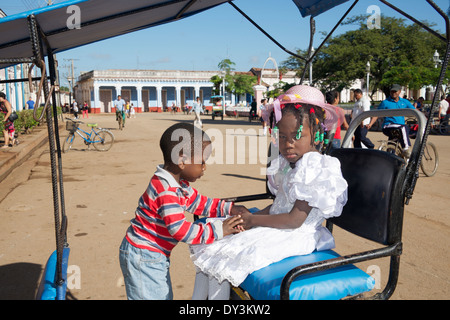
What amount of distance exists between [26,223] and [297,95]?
13.7ft

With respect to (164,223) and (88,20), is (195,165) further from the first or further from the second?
(88,20)

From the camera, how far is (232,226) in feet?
6.84

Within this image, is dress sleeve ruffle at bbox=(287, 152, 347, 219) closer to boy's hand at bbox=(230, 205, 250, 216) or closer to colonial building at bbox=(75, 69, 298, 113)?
boy's hand at bbox=(230, 205, 250, 216)

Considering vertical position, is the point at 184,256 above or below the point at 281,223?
below

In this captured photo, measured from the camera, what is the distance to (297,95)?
2.17m

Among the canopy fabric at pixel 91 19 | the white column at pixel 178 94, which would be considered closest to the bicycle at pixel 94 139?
the canopy fabric at pixel 91 19

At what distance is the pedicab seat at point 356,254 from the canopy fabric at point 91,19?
54.5 inches

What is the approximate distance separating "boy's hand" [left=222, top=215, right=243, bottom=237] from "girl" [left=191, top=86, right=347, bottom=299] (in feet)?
0.11

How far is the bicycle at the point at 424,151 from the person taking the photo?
727 cm

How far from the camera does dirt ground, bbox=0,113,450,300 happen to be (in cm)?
325

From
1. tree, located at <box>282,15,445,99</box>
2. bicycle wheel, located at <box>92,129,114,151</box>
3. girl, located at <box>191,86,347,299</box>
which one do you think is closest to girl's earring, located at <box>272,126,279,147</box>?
girl, located at <box>191,86,347,299</box>

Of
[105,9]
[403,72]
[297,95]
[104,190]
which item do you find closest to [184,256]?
[297,95]

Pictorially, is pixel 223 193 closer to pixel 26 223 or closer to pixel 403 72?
pixel 26 223

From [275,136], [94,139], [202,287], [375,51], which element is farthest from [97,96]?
[202,287]
